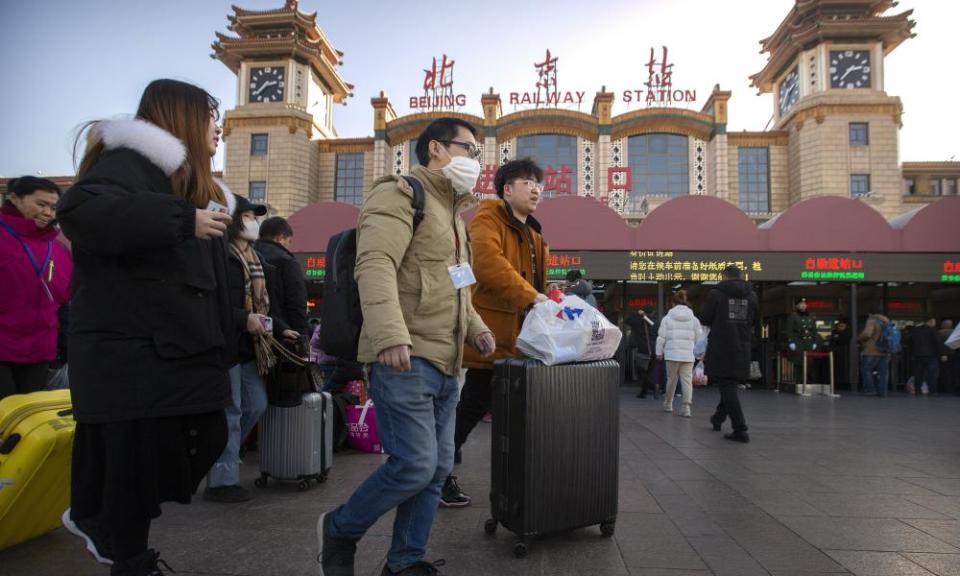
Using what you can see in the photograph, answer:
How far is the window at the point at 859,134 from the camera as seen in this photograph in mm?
26656

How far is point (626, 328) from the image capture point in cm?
1706

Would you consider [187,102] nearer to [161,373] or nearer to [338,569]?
[161,373]

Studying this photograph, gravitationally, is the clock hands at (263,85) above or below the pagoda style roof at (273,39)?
below

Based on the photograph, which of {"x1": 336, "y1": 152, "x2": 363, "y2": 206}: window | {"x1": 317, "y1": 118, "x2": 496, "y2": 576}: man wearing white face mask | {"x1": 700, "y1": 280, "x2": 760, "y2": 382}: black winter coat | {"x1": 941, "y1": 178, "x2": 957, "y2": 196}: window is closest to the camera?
{"x1": 317, "y1": 118, "x2": 496, "y2": 576}: man wearing white face mask

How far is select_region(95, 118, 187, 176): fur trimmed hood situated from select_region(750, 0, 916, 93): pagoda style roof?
32797 mm

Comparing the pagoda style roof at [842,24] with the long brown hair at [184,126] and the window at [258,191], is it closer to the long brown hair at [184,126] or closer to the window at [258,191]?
the window at [258,191]

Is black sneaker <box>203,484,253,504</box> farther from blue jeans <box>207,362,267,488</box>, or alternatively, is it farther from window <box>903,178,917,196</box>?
window <box>903,178,917,196</box>

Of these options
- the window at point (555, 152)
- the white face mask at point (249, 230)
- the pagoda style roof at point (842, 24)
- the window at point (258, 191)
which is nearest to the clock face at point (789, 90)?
the pagoda style roof at point (842, 24)

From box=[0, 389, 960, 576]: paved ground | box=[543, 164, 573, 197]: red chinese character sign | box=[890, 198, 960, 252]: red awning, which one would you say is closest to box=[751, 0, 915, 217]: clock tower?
box=[543, 164, 573, 197]: red chinese character sign

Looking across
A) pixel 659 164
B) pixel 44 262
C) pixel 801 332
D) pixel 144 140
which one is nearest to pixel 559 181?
pixel 659 164

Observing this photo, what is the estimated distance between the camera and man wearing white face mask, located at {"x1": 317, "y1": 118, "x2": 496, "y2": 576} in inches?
87.7

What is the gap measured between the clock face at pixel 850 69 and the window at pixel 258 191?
2714cm

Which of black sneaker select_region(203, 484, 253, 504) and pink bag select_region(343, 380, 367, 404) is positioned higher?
pink bag select_region(343, 380, 367, 404)

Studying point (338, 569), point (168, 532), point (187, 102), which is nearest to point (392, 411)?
point (338, 569)
